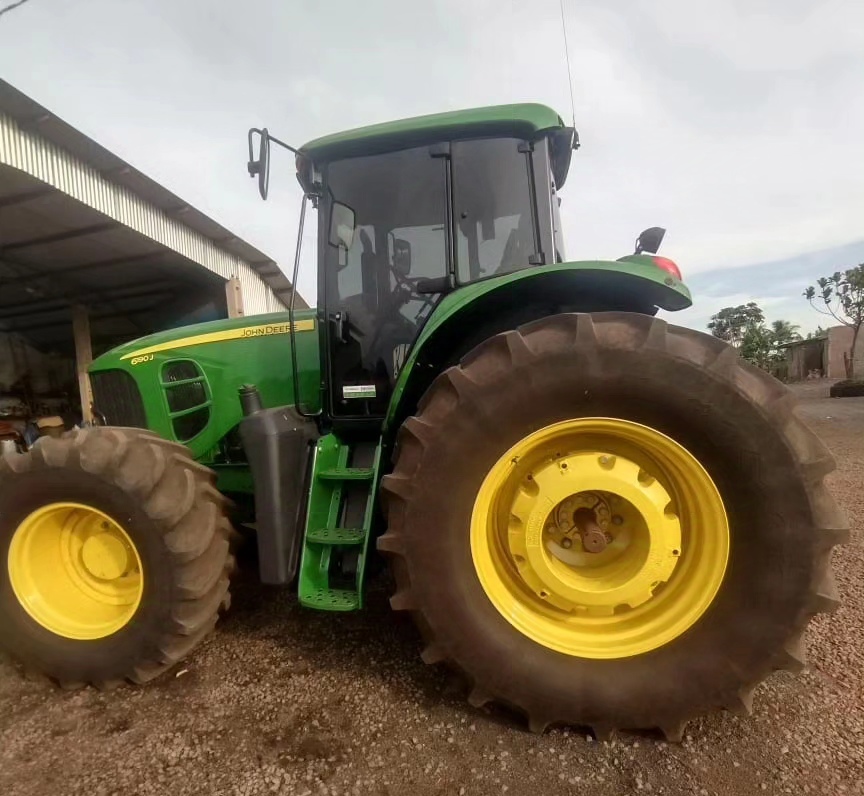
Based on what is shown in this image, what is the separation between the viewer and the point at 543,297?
2.21m

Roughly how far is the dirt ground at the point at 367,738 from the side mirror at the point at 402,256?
1.65 m

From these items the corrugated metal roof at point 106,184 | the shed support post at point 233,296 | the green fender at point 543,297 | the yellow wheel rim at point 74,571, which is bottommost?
the yellow wheel rim at point 74,571

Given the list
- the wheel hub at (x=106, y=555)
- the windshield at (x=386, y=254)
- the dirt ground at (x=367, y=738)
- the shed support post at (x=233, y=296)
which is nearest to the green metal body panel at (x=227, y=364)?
the windshield at (x=386, y=254)

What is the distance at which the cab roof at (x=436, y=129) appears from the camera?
2.38 meters

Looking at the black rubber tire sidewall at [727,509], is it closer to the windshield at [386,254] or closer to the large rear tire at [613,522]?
the large rear tire at [613,522]

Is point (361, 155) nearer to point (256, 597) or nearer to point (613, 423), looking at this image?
point (613, 423)

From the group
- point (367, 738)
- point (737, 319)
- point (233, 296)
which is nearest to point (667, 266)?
point (367, 738)

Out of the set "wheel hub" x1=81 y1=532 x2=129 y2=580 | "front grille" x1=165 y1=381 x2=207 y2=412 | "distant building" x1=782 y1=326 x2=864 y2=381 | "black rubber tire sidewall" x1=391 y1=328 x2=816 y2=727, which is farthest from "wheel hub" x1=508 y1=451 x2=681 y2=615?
"distant building" x1=782 y1=326 x2=864 y2=381

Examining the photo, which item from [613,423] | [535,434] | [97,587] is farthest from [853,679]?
[97,587]

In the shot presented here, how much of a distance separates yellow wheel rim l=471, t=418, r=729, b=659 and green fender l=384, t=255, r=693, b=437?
22.4 inches

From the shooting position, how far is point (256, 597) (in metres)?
2.91

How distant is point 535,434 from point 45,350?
1731 cm

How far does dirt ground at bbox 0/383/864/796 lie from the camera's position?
157 centimetres

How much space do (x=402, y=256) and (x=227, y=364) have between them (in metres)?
1.16
